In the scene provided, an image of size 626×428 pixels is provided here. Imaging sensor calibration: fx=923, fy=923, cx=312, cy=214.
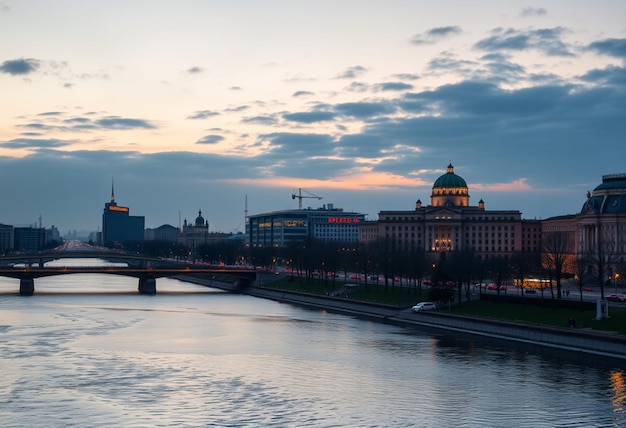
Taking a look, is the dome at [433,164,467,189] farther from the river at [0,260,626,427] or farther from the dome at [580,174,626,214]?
the river at [0,260,626,427]

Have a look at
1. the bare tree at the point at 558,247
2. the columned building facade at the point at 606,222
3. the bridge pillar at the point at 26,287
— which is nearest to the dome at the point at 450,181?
the bare tree at the point at 558,247

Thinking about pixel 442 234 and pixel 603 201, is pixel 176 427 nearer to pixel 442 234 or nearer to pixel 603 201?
pixel 603 201

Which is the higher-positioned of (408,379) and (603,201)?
(603,201)

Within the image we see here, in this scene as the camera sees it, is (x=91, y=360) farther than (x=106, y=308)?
No

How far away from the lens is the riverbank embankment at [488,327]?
52.9 meters

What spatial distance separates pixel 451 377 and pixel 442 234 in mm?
111935

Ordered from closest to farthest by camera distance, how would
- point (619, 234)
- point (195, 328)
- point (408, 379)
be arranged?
1. point (408, 379)
2. point (195, 328)
3. point (619, 234)

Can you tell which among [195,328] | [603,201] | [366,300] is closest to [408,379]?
[195,328]

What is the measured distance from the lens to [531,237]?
519 ft

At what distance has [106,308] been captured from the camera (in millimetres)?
86188

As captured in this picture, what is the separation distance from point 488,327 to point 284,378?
74.2 ft

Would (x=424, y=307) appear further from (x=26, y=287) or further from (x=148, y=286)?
(x=26, y=287)

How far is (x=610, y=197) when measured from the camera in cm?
11838

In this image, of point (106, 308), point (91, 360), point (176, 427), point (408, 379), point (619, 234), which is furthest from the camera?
point (619, 234)
